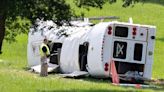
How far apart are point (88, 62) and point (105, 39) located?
47.0 inches

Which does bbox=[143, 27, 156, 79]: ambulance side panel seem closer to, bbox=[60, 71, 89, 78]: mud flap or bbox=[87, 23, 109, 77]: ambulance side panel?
bbox=[87, 23, 109, 77]: ambulance side panel

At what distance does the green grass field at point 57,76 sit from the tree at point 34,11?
1.66 m

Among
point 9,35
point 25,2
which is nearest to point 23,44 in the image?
point 9,35

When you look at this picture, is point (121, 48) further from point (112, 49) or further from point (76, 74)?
point (76, 74)

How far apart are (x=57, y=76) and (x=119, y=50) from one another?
2780 mm

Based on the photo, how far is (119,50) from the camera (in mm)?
22812

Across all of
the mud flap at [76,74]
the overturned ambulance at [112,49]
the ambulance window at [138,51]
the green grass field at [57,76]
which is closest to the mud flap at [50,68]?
the green grass field at [57,76]

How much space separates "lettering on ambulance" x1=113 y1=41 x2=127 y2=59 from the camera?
22828 mm

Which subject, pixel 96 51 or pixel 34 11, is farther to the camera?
pixel 96 51

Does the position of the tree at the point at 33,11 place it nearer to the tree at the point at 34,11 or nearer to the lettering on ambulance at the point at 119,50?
the tree at the point at 34,11

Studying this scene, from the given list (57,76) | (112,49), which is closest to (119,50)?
(112,49)

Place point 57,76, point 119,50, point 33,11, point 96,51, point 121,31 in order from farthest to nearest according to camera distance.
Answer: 1. point 57,76
2. point 121,31
3. point 119,50
4. point 96,51
5. point 33,11

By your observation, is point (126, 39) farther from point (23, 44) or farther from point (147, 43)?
point (23, 44)

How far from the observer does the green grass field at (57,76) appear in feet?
54.8
